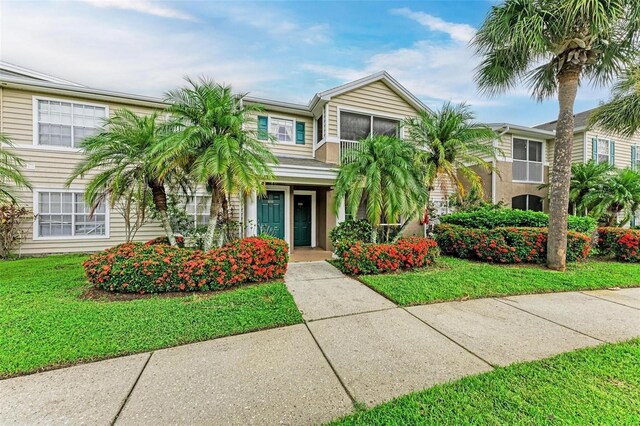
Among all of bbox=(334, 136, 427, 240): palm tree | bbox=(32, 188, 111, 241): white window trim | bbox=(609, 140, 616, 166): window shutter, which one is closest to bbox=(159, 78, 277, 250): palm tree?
bbox=(334, 136, 427, 240): palm tree

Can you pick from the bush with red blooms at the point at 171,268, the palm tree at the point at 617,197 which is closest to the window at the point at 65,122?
the bush with red blooms at the point at 171,268

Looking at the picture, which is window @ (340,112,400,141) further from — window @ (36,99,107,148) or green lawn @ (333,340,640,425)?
green lawn @ (333,340,640,425)

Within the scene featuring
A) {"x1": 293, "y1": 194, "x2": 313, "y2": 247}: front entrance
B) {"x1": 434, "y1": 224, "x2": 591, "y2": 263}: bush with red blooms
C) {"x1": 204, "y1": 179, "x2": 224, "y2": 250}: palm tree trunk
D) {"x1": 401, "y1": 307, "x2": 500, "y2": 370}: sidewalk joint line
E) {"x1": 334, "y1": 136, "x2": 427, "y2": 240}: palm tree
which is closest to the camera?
{"x1": 401, "y1": 307, "x2": 500, "y2": 370}: sidewalk joint line

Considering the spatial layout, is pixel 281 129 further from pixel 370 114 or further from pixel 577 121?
pixel 577 121

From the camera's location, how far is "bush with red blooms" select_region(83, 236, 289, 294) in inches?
199

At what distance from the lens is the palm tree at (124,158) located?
18.9 ft

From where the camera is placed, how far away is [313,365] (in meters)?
2.90

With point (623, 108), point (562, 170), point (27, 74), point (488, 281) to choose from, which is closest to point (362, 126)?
point (562, 170)

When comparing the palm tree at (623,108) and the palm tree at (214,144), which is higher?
the palm tree at (623,108)

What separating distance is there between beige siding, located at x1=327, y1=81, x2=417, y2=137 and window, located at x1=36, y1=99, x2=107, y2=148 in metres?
8.18

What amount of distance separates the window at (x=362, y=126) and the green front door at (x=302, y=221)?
313 cm

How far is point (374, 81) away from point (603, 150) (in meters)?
15.9

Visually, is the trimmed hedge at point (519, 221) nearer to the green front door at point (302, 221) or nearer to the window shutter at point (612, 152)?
the green front door at point (302, 221)

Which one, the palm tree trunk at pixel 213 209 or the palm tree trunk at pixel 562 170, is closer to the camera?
the palm tree trunk at pixel 213 209
